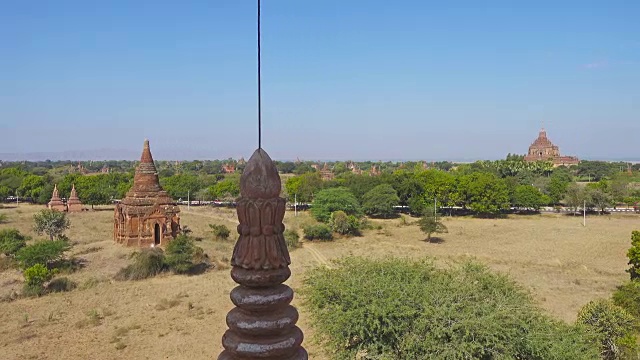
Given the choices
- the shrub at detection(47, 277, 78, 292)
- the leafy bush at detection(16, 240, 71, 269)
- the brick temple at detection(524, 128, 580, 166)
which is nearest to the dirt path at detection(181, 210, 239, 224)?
the leafy bush at detection(16, 240, 71, 269)

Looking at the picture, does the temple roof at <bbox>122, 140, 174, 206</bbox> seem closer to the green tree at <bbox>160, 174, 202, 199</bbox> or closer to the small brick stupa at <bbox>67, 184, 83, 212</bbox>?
the small brick stupa at <bbox>67, 184, 83, 212</bbox>

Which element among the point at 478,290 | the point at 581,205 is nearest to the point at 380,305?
the point at 478,290

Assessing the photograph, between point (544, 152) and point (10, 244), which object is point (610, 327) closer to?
point (10, 244)

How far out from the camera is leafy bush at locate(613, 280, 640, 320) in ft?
47.8

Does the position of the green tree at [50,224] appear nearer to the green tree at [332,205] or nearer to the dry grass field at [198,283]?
the dry grass field at [198,283]

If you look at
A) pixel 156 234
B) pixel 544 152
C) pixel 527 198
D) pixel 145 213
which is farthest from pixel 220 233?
pixel 544 152

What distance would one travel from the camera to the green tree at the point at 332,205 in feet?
129

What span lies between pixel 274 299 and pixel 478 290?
10.7 meters

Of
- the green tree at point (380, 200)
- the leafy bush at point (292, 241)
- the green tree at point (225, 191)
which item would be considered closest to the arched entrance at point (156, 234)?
the leafy bush at point (292, 241)

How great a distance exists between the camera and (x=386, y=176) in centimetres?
5131

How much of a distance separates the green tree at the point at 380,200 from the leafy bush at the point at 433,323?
3130 cm

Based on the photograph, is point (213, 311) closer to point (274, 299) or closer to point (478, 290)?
point (478, 290)

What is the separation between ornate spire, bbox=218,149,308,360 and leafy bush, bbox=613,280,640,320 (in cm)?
1540

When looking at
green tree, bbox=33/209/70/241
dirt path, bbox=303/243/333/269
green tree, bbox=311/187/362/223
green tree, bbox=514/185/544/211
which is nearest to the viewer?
dirt path, bbox=303/243/333/269
